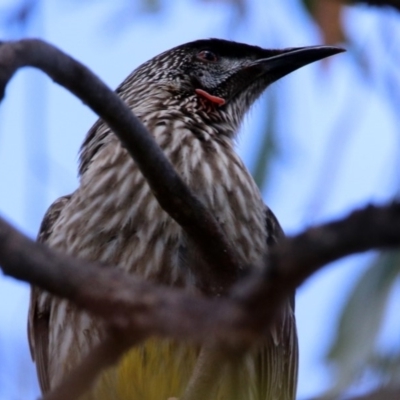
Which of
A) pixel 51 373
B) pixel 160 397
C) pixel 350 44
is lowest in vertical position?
pixel 160 397

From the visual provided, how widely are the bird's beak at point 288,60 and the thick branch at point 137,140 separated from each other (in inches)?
64.1

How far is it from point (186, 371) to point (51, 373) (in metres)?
0.63

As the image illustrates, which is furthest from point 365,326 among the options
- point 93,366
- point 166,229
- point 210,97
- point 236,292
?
point 210,97

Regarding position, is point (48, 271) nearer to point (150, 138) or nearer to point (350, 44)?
point (150, 138)

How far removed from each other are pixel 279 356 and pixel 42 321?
2.84 ft

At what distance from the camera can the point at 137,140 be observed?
2.16 metres

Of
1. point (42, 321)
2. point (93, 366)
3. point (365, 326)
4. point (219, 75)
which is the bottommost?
point (93, 366)

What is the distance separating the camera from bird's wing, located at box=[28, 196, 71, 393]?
340 cm

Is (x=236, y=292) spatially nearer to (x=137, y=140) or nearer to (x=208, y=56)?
(x=137, y=140)

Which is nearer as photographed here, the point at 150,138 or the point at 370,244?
the point at 370,244

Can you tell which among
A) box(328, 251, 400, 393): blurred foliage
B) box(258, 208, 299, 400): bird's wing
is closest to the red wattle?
box(258, 208, 299, 400): bird's wing

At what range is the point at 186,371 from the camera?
290cm

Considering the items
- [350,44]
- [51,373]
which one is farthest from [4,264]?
[350,44]

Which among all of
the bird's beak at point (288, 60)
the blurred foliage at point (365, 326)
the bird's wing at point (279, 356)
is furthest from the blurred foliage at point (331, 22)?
the blurred foliage at point (365, 326)
